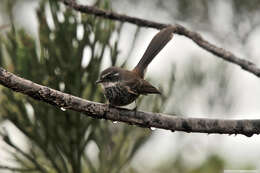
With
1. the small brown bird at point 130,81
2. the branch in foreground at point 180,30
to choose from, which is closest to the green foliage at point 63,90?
the branch in foreground at point 180,30

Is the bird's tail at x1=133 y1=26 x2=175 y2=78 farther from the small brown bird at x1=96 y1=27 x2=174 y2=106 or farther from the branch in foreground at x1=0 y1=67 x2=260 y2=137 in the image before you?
the branch in foreground at x1=0 y1=67 x2=260 y2=137

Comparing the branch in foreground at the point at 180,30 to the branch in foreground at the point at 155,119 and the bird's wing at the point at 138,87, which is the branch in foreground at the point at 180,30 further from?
the branch in foreground at the point at 155,119

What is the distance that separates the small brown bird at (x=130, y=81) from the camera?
303cm

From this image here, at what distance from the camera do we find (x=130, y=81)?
3115mm

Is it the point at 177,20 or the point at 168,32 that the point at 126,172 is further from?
the point at 177,20

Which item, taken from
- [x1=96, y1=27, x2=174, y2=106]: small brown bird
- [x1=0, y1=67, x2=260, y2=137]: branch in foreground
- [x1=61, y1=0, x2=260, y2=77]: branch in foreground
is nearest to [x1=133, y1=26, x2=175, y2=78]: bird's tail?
[x1=96, y1=27, x2=174, y2=106]: small brown bird

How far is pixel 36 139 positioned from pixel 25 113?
198 mm

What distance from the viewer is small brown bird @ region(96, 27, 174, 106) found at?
3.03 metres

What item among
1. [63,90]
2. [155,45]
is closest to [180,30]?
[155,45]

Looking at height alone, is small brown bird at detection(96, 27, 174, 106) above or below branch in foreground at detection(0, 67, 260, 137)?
above

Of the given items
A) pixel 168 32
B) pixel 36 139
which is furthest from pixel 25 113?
pixel 168 32

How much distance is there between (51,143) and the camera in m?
3.53

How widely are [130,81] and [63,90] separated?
27.1 inches

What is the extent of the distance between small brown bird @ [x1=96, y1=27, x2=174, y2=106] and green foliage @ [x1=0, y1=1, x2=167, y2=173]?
292 mm
